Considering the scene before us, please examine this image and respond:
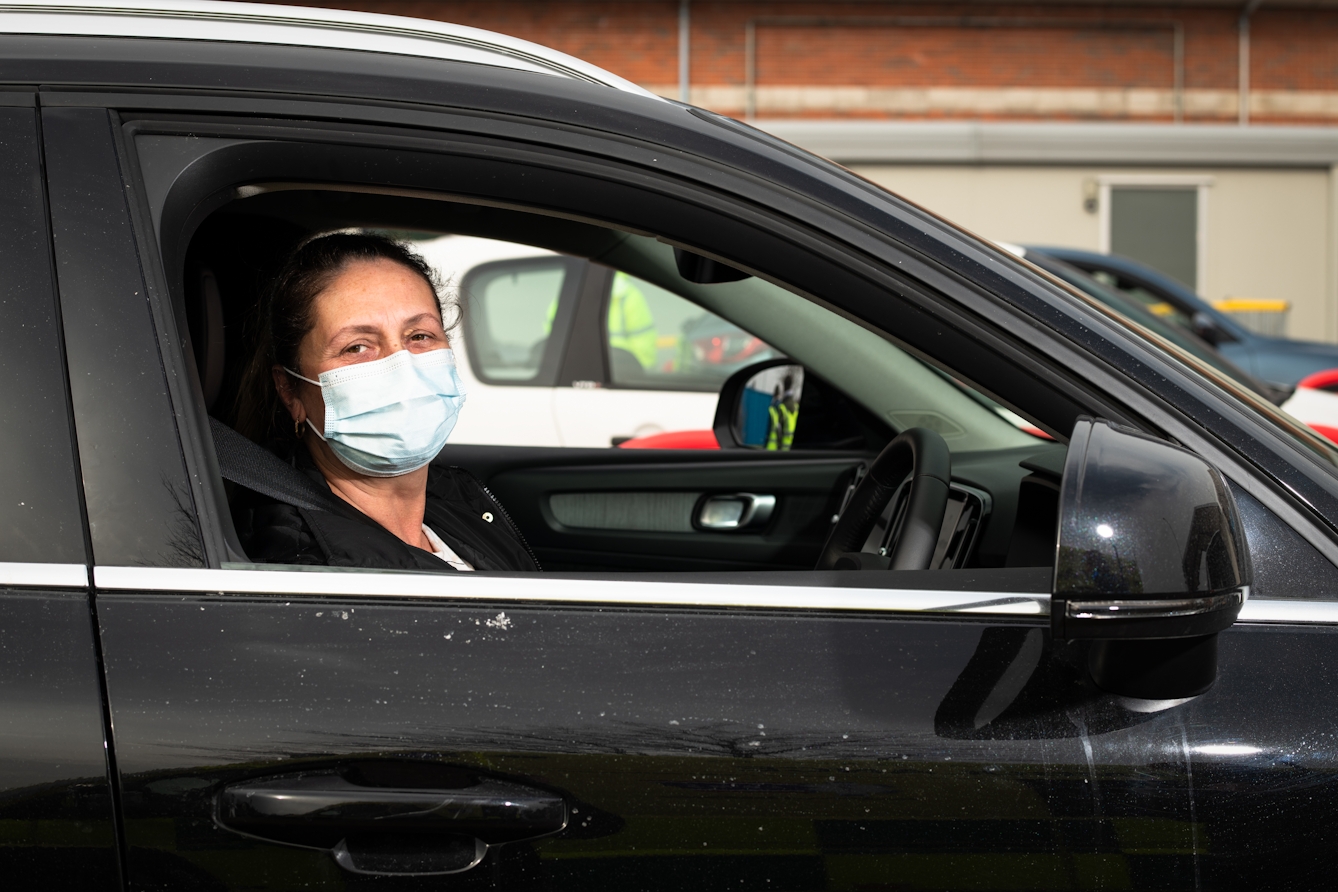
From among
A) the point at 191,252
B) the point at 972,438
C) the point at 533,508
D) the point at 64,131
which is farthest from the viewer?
the point at 533,508

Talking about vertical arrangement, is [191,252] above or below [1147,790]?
above

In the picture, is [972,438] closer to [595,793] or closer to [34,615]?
[595,793]

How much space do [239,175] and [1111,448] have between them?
1.01 m

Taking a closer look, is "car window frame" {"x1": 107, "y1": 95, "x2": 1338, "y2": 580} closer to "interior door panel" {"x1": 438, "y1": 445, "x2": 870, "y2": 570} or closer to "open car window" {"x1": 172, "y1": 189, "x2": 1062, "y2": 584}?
"open car window" {"x1": 172, "y1": 189, "x2": 1062, "y2": 584}

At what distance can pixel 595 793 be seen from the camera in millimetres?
1205

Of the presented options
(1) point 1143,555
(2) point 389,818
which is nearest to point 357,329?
(2) point 389,818

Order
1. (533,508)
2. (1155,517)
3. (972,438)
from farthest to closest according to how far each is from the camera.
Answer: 1. (533,508)
2. (972,438)
3. (1155,517)

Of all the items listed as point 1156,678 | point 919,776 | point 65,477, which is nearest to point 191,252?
point 65,477

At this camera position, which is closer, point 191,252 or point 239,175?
point 239,175

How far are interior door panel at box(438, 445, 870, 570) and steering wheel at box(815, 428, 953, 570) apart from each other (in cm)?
63

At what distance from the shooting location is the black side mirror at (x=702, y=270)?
2.13 meters

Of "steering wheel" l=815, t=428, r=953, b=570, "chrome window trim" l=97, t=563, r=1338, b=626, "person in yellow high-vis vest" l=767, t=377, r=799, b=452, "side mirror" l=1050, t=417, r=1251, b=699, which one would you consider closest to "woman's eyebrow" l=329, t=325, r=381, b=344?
"chrome window trim" l=97, t=563, r=1338, b=626

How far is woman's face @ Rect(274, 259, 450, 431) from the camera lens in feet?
6.09

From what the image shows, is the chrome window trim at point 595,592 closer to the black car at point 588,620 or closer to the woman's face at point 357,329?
the black car at point 588,620
